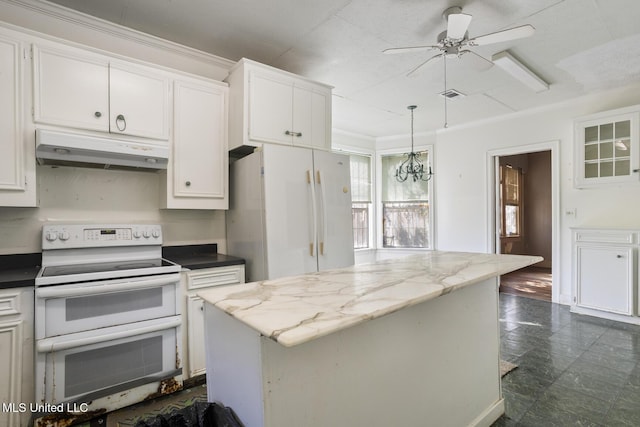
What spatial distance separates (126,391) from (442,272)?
194 cm

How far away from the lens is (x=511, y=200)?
6652 mm

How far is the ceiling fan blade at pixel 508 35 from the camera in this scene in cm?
194

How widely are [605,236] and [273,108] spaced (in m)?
3.70

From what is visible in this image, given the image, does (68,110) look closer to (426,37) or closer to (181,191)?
(181,191)

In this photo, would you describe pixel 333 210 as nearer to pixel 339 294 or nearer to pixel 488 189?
pixel 339 294

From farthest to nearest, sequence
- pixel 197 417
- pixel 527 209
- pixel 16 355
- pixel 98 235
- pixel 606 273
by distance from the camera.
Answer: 1. pixel 527 209
2. pixel 606 273
3. pixel 98 235
4. pixel 16 355
5. pixel 197 417

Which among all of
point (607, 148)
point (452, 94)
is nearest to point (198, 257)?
point (452, 94)

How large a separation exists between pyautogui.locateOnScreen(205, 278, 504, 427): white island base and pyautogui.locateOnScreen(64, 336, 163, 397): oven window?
1.02 meters

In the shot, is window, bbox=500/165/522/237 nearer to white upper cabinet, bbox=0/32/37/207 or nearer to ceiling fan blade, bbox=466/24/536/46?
ceiling fan blade, bbox=466/24/536/46

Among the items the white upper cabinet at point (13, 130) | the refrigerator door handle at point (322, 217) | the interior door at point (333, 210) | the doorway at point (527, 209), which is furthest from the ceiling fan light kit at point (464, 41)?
the doorway at point (527, 209)

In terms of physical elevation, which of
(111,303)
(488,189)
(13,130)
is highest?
(13,130)

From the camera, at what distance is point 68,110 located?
6.73 feet

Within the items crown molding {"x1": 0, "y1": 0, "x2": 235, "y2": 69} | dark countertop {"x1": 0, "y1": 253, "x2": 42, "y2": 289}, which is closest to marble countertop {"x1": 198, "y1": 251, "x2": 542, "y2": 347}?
dark countertop {"x1": 0, "y1": 253, "x2": 42, "y2": 289}

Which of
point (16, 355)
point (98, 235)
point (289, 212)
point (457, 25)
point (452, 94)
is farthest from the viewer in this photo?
point (452, 94)
